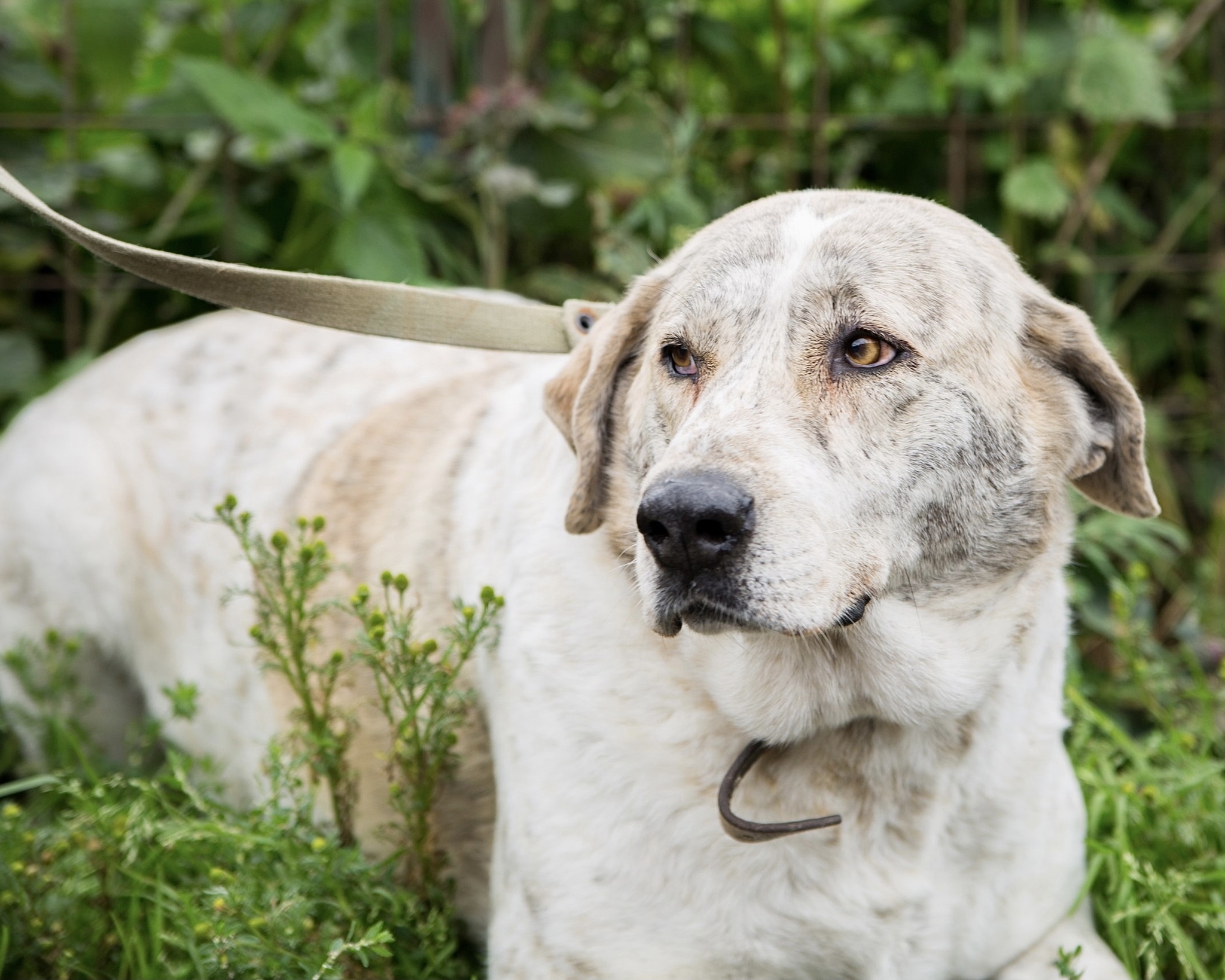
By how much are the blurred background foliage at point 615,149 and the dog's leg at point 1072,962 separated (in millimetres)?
1478

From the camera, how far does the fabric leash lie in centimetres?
223

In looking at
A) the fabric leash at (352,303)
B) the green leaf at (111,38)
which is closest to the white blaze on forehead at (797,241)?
the fabric leash at (352,303)

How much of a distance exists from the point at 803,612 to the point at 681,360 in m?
0.53

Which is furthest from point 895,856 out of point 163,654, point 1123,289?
point 1123,289

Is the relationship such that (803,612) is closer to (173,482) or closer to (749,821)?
(749,821)

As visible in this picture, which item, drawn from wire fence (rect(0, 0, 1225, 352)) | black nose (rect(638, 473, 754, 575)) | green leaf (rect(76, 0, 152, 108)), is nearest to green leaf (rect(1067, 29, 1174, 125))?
wire fence (rect(0, 0, 1225, 352))

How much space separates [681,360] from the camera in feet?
7.22

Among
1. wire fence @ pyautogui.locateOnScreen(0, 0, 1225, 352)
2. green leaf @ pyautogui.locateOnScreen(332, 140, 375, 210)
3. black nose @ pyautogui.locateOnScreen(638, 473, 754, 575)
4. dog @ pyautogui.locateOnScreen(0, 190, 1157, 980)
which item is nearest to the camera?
black nose @ pyautogui.locateOnScreen(638, 473, 754, 575)

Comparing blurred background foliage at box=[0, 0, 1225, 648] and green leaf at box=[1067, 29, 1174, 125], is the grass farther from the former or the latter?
green leaf at box=[1067, 29, 1174, 125]

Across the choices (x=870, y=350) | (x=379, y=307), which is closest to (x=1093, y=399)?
(x=870, y=350)

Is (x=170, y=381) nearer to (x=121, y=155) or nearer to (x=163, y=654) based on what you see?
(x=163, y=654)

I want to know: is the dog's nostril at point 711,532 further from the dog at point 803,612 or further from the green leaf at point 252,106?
the green leaf at point 252,106

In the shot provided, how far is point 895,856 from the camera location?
86.9 inches

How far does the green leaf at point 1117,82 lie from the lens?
414 cm
